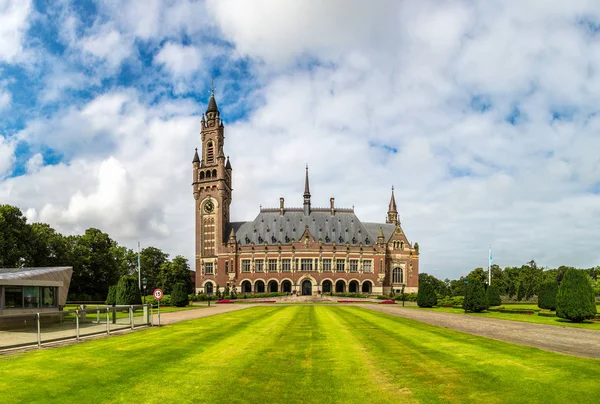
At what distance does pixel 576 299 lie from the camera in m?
33.4

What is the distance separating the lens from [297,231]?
10231 centimetres

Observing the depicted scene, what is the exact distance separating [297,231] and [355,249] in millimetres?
14134

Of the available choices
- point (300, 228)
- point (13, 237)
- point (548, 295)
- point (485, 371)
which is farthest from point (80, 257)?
point (485, 371)

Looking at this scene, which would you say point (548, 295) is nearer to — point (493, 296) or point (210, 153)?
point (493, 296)

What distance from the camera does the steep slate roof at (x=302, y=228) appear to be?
4006 inches

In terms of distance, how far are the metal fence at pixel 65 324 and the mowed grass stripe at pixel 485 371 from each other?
14.6m

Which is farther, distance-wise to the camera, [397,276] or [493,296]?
[397,276]

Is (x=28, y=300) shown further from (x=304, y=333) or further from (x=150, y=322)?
(x=304, y=333)

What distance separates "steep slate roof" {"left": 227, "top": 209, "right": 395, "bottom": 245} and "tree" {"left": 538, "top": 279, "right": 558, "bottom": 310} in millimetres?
51748

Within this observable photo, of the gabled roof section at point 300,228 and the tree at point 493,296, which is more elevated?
the gabled roof section at point 300,228

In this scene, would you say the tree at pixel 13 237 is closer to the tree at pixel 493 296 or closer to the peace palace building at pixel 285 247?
the peace palace building at pixel 285 247

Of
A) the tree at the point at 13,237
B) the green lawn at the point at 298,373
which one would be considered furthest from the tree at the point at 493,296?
the tree at the point at 13,237

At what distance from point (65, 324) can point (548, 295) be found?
160 ft

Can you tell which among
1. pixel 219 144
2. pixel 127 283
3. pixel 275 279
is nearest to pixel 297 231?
pixel 275 279
